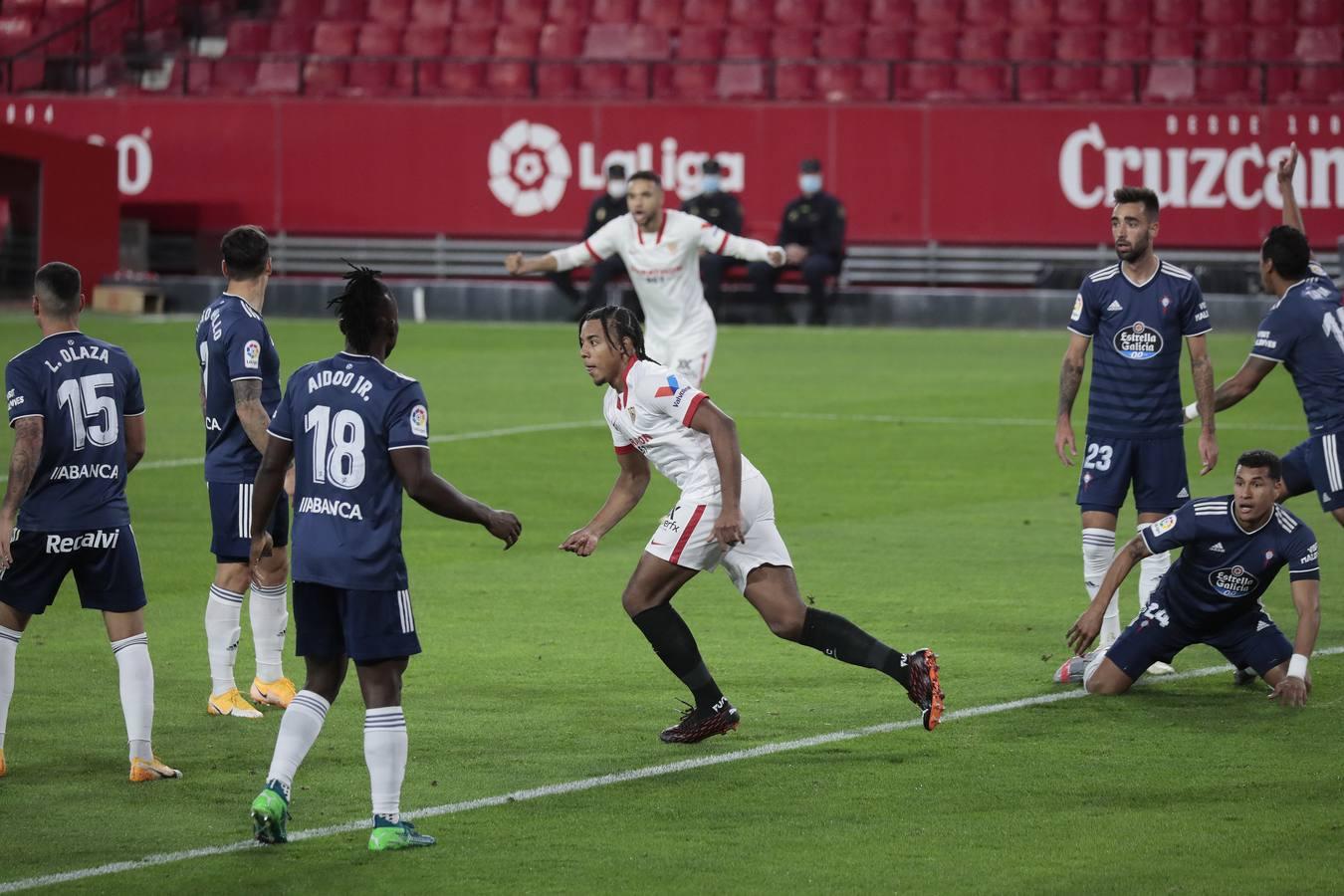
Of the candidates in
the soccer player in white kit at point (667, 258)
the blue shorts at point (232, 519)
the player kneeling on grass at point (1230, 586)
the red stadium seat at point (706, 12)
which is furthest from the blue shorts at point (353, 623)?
the red stadium seat at point (706, 12)

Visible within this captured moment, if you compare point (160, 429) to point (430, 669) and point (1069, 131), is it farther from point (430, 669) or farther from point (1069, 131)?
point (1069, 131)

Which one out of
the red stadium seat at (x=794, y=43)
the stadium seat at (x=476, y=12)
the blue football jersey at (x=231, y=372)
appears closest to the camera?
the blue football jersey at (x=231, y=372)

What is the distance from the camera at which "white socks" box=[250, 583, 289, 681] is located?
9.06m

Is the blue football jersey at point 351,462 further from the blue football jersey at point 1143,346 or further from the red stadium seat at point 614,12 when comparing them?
the red stadium seat at point 614,12

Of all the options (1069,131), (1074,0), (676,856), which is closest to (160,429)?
(676,856)

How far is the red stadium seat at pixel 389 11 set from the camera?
1425 inches

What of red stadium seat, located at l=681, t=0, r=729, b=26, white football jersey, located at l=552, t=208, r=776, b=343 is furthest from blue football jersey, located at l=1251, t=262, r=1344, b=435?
red stadium seat, located at l=681, t=0, r=729, b=26

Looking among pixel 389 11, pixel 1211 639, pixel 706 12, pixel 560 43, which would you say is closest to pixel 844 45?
pixel 706 12

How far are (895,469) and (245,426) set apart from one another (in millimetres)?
9560

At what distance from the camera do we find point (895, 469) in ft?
56.4

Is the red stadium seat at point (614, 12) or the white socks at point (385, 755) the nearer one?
the white socks at point (385, 755)

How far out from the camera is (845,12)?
34.3 metres

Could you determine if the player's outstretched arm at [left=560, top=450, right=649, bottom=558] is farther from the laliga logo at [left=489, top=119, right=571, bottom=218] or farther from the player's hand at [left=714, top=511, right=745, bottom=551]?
the laliga logo at [left=489, top=119, right=571, bottom=218]

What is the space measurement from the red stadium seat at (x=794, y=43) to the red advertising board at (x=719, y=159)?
6.39 feet
